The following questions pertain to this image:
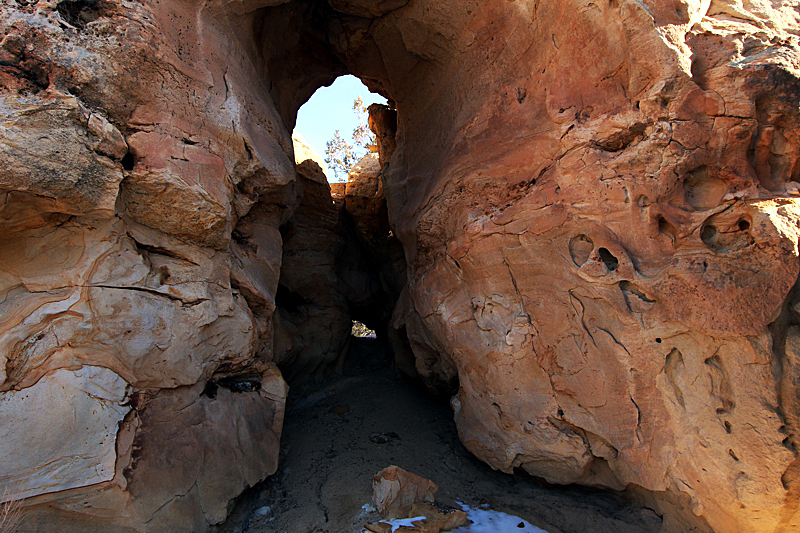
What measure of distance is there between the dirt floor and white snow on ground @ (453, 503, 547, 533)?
3.5 inches

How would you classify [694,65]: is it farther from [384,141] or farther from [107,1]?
[384,141]

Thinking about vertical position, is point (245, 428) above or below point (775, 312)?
below

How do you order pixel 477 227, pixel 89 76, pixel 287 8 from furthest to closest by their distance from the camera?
pixel 287 8, pixel 477 227, pixel 89 76

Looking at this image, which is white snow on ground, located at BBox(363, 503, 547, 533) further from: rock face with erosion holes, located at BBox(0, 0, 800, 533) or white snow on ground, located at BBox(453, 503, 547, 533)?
rock face with erosion holes, located at BBox(0, 0, 800, 533)

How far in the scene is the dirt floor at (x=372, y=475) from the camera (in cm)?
335

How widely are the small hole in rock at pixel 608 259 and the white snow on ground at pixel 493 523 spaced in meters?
2.10

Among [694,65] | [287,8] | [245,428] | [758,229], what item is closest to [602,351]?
[758,229]

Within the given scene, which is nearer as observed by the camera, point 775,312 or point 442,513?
point 775,312

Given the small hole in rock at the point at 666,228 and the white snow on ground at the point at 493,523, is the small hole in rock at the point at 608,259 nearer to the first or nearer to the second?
the small hole in rock at the point at 666,228

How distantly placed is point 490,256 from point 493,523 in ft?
7.25

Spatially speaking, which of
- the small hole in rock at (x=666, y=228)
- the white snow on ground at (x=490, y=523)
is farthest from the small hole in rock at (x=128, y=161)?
the small hole in rock at (x=666, y=228)

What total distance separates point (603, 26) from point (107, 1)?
3682 mm

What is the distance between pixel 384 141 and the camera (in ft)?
23.9

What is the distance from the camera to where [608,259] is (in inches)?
131
